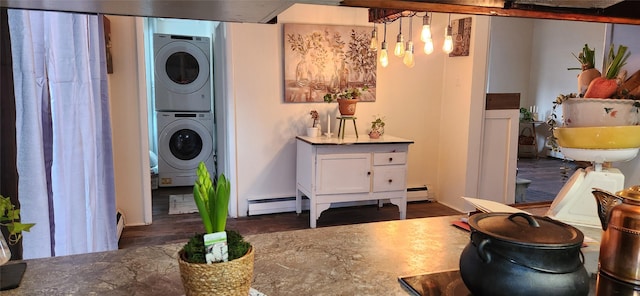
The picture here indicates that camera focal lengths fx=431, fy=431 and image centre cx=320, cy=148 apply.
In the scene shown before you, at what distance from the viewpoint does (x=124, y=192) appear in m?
3.85

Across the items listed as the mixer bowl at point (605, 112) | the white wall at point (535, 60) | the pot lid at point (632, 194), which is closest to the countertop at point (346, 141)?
the mixer bowl at point (605, 112)

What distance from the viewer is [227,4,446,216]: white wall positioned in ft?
13.6

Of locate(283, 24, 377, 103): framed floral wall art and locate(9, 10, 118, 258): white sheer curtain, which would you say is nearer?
locate(9, 10, 118, 258): white sheer curtain

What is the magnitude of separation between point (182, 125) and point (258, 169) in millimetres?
1685

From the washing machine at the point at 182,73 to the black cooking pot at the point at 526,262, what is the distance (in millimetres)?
5059

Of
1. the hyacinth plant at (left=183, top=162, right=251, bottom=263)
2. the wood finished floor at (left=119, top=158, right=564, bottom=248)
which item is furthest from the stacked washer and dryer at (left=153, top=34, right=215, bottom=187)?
the hyacinth plant at (left=183, top=162, right=251, bottom=263)

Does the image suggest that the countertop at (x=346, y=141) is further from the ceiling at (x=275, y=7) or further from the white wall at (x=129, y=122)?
the ceiling at (x=275, y=7)

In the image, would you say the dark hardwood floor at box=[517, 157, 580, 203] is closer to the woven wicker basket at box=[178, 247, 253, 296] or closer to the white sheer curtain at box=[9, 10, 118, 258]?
the white sheer curtain at box=[9, 10, 118, 258]

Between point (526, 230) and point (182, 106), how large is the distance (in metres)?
5.13

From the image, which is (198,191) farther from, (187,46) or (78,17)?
(187,46)

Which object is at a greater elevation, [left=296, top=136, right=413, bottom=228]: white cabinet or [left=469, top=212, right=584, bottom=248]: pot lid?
[left=469, top=212, right=584, bottom=248]: pot lid

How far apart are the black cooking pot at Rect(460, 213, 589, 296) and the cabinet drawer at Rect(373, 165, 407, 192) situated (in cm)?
304

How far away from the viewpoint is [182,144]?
555cm

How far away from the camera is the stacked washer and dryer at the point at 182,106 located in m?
5.38
